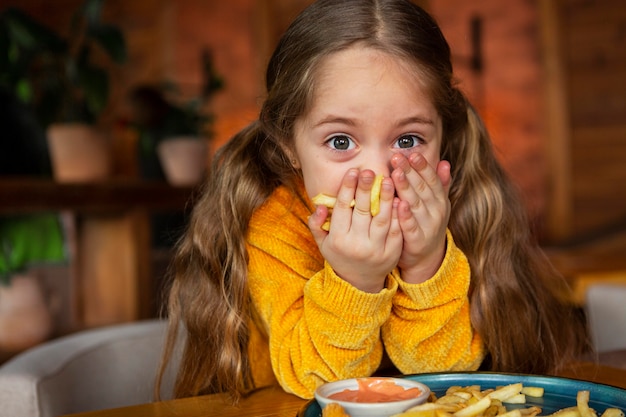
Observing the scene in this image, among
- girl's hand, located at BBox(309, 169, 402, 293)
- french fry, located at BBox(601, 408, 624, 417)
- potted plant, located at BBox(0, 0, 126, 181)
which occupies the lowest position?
french fry, located at BBox(601, 408, 624, 417)

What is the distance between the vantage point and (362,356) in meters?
1.03

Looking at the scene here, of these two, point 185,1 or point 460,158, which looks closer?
point 460,158

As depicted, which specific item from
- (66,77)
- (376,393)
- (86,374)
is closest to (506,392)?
(376,393)

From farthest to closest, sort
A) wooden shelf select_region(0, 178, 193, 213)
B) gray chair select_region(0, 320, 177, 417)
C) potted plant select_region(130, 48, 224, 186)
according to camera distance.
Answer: potted plant select_region(130, 48, 224, 186), wooden shelf select_region(0, 178, 193, 213), gray chair select_region(0, 320, 177, 417)

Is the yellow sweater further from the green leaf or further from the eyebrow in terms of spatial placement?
the green leaf

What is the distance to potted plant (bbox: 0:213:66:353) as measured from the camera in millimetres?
2252

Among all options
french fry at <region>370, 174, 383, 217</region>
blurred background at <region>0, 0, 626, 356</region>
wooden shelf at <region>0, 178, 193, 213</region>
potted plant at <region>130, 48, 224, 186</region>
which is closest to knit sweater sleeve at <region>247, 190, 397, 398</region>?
french fry at <region>370, 174, 383, 217</region>

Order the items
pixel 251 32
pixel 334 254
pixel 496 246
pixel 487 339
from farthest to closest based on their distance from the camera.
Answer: pixel 251 32, pixel 496 246, pixel 487 339, pixel 334 254

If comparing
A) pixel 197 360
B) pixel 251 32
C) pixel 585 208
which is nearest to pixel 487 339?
pixel 197 360

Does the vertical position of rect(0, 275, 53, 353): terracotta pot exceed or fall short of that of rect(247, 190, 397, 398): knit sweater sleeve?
it falls short

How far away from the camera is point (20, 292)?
227 cm

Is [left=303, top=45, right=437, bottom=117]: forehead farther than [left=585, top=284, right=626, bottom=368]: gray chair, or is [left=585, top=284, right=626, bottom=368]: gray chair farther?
[left=585, top=284, right=626, bottom=368]: gray chair

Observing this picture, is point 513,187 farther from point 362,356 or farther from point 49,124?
point 49,124

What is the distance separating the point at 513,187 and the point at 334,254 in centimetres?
50
